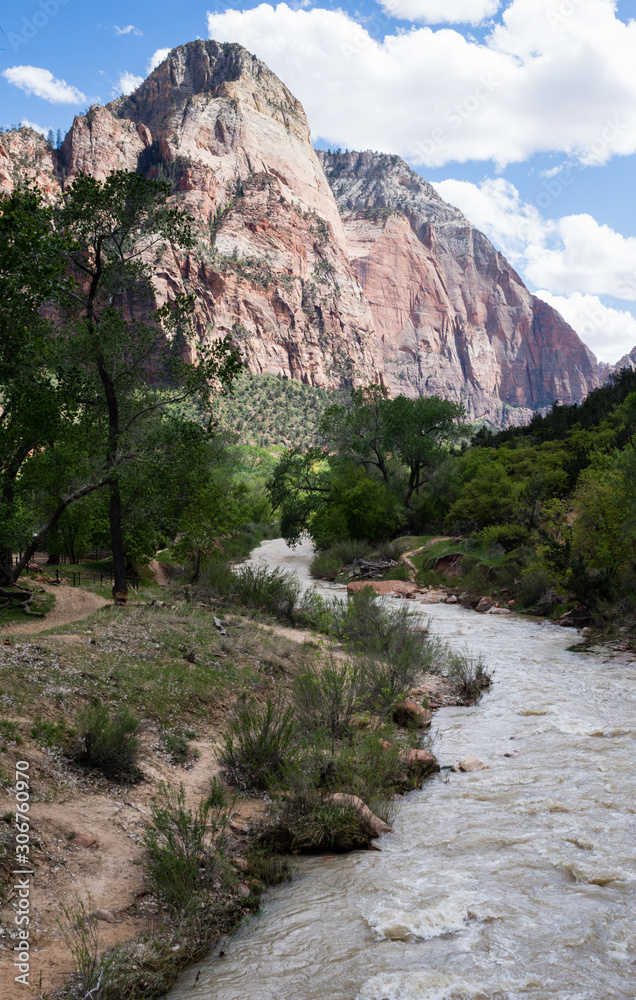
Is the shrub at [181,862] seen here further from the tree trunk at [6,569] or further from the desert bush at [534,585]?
the desert bush at [534,585]

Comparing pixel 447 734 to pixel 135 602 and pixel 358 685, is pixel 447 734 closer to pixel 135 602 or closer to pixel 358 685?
pixel 358 685

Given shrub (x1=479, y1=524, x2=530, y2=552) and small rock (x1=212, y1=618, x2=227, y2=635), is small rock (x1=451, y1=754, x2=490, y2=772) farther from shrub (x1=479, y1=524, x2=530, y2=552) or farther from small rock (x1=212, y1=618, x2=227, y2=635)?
shrub (x1=479, y1=524, x2=530, y2=552)

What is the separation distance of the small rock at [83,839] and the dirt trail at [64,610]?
614 cm

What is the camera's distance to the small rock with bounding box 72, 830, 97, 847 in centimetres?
446

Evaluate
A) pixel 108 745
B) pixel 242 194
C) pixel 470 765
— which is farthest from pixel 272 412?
pixel 108 745

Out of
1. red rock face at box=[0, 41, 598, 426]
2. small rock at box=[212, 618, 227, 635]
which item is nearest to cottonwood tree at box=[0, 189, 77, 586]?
small rock at box=[212, 618, 227, 635]

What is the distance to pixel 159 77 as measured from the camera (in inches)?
6368

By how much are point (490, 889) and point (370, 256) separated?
21095cm

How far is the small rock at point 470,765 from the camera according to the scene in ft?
22.7

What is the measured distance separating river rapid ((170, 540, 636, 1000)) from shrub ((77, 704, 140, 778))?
199 cm

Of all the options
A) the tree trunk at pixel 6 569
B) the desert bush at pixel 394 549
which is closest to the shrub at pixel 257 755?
the tree trunk at pixel 6 569

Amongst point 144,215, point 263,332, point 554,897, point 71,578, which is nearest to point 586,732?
point 554,897

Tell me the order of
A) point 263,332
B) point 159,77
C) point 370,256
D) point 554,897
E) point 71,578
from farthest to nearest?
point 370,256 < point 159,77 < point 263,332 < point 71,578 < point 554,897

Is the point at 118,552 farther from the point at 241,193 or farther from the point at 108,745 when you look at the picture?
the point at 241,193
